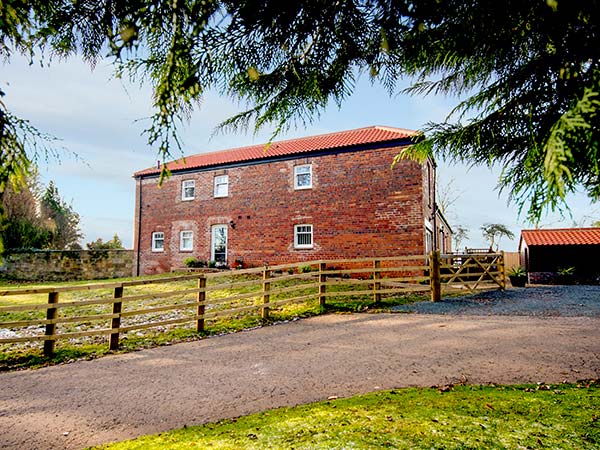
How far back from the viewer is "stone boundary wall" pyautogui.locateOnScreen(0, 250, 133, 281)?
21.9 meters

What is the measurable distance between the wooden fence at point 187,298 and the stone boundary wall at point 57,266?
7.05m

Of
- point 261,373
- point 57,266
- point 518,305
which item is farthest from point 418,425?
point 57,266

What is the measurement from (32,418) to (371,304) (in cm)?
784

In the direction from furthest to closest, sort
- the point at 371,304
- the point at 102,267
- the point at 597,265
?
the point at 102,267, the point at 597,265, the point at 371,304

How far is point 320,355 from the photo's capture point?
5.90 m

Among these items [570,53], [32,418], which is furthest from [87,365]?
[570,53]

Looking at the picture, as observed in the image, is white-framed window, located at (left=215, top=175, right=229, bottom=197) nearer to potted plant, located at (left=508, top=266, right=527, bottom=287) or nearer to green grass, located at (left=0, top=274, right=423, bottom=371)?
green grass, located at (left=0, top=274, right=423, bottom=371)

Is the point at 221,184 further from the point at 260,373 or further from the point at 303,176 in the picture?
the point at 260,373

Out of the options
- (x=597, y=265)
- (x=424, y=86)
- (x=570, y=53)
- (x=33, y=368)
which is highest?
(x=424, y=86)

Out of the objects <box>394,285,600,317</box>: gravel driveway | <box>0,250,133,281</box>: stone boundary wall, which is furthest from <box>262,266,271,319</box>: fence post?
<box>0,250,133,281</box>: stone boundary wall

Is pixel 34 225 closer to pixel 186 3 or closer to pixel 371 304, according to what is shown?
pixel 371 304

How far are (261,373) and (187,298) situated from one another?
9.27 metres

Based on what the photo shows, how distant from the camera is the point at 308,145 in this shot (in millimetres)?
18641

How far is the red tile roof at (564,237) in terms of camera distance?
56.1ft
